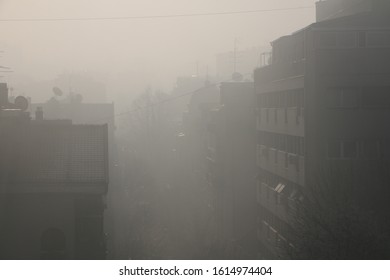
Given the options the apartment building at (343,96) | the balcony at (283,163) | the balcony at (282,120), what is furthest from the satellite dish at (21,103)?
the apartment building at (343,96)

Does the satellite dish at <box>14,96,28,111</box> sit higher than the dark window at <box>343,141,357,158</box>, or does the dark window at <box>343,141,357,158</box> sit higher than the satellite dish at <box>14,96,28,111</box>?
the satellite dish at <box>14,96,28,111</box>

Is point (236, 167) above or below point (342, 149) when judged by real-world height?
below

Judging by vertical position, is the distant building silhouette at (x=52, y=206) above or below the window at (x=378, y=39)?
below

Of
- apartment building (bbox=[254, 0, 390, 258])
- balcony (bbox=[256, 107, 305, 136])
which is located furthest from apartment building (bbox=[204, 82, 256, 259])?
apartment building (bbox=[254, 0, 390, 258])

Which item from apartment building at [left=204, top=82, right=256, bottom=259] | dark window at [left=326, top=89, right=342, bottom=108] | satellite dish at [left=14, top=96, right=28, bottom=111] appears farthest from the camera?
apartment building at [left=204, top=82, right=256, bottom=259]

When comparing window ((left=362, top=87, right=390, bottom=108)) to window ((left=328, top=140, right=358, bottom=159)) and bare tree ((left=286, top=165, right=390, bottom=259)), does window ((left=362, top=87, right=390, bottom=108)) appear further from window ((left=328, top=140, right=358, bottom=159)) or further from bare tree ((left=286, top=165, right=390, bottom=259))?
bare tree ((left=286, top=165, right=390, bottom=259))

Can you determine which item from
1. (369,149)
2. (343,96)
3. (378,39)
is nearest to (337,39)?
Answer: (378,39)

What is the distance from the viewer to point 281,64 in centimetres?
2697

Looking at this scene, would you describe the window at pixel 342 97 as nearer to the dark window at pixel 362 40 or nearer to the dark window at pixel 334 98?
the dark window at pixel 334 98

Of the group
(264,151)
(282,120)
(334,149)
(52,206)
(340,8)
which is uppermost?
(340,8)

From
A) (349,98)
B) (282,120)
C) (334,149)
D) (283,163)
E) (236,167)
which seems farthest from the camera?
(236,167)

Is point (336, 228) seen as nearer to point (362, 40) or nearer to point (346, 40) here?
point (346, 40)

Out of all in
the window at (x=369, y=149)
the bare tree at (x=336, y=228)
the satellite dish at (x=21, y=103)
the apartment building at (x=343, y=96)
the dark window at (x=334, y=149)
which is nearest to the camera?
the bare tree at (x=336, y=228)

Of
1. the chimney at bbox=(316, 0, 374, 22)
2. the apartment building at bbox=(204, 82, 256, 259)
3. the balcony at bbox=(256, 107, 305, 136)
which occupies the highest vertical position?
the chimney at bbox=(316, 0, 374, 22)
